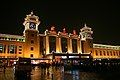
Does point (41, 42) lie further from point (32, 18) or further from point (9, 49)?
point (9, 49)

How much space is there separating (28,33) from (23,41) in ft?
15.7

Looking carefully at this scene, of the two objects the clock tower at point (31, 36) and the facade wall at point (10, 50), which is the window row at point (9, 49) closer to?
the facade wall at point (10, 50)

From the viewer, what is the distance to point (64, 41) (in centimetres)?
9319

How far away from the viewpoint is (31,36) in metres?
83.7

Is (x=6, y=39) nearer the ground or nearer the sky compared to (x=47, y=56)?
nearer the sky

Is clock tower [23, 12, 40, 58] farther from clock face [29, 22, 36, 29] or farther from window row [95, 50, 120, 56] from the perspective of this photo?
window row [95, 50, 120, 56]

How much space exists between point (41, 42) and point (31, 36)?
6.40 m

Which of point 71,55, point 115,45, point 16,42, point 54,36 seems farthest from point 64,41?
point 115,45

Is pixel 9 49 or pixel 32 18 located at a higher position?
pixel 32 18

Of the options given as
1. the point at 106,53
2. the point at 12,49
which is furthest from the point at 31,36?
the point at 106,53

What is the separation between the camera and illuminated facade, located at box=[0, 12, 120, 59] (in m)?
77.4

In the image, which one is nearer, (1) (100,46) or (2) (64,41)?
(2) (64,41)

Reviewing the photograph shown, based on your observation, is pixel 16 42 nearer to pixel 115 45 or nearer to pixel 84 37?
pixel 84 37

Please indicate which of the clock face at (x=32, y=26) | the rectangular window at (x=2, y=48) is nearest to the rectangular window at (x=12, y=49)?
the rectangular window at (x=2, y=48)
